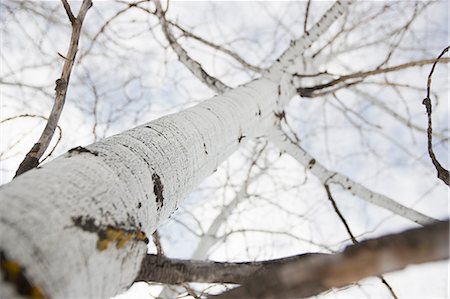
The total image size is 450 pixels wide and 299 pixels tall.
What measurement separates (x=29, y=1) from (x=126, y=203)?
8.94 ft

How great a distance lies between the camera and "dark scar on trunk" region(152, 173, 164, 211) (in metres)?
0.71

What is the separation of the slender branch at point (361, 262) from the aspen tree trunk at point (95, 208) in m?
0.22

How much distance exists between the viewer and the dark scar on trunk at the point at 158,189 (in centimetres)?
71

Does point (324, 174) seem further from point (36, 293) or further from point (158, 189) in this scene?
point (36, 293)

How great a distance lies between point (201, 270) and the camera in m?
0.55

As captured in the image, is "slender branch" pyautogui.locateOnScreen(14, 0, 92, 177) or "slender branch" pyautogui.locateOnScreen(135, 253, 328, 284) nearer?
"slender branch" pyautogui.locateOnScreen(135, 253, 328, 284)

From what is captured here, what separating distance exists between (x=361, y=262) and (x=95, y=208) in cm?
34

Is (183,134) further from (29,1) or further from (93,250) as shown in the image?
(29,1)

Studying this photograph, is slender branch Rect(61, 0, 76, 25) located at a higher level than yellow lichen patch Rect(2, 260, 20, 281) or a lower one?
higher

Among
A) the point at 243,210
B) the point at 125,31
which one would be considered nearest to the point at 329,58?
the point at 243,210

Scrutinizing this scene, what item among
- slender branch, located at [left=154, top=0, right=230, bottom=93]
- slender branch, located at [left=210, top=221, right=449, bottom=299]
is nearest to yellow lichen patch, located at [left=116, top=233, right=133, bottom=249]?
slender branch, located at [left=210, top=221, right=449, bottom=299]

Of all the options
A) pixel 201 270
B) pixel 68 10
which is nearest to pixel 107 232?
pixel 201 270

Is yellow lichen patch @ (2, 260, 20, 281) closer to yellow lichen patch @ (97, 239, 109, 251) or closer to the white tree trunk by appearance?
the white tree trunk

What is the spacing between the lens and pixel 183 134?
908 mm
